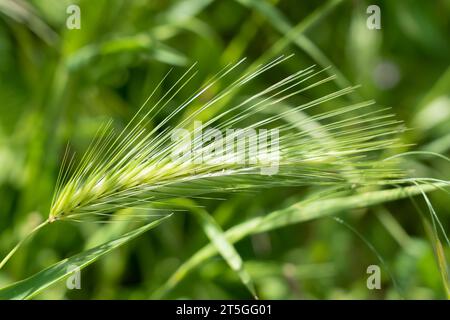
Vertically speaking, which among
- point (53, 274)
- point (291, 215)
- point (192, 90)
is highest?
point (192, 90)

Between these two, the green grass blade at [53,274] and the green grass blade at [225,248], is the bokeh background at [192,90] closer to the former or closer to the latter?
the green grass blade at [225,248]

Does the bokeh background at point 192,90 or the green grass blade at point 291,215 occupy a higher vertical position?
the bokeh background at point 192,90

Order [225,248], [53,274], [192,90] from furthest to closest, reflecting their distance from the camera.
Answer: [192,90], [225,248], [53,274]

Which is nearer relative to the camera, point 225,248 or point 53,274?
point 53,274

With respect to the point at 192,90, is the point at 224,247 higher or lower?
lower

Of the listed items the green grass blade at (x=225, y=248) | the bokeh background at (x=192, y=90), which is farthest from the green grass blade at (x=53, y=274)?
the bokeh background at (x=192, y=90)

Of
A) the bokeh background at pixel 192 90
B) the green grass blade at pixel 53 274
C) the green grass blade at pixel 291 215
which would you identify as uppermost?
the bokeh background at pixel 192 90

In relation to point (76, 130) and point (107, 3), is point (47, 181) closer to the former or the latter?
point (76, 130)

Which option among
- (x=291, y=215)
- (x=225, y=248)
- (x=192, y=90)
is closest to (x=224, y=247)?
(x=225, y=248)

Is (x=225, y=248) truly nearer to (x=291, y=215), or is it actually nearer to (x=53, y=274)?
(x=291, y=215)

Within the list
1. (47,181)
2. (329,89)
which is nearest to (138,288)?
(47,181)
